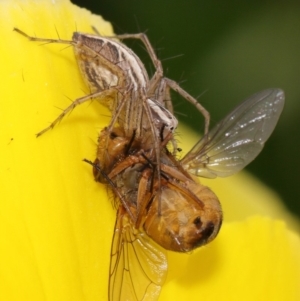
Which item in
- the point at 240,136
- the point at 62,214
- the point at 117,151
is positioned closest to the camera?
→ the point at 62,214

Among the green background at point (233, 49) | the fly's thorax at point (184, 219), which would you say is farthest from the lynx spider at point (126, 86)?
the green background at point (233, 49)

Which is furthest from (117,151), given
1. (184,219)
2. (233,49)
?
(233,49)

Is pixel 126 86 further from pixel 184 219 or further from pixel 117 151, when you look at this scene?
pixel 184 219

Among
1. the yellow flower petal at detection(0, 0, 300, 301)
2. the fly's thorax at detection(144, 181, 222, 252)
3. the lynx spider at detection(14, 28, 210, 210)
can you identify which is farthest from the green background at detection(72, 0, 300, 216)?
the fly's thorax at detection(144, 181, 222, 252)

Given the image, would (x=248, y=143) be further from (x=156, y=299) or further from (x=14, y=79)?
(x=14, y=79)

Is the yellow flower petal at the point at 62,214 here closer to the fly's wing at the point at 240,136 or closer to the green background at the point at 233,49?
the fly's wing at the point at 240,136

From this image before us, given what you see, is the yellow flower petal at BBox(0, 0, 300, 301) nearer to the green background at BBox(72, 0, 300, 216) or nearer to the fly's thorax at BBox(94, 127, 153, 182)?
the fly's thorax at BBox(94, 127, 153, 182)
